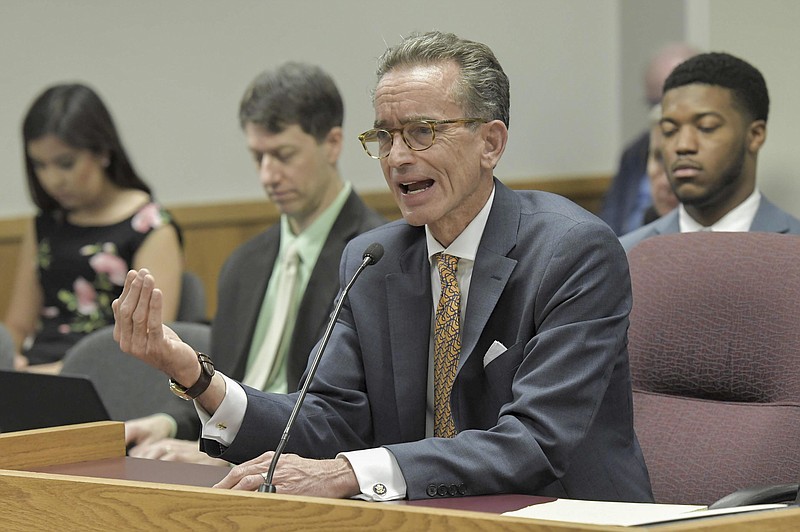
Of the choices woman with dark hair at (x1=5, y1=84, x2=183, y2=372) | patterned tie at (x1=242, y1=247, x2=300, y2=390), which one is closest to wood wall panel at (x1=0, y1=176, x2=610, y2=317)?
woman with dark hair at (x1=5, y1=84, x2=183, y2=372)

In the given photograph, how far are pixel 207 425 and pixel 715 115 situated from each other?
148 centimetres

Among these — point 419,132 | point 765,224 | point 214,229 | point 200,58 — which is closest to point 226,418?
point 419,132

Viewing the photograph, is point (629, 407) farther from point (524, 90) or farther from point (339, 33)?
point (524, 90)

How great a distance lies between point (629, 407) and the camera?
1981mm

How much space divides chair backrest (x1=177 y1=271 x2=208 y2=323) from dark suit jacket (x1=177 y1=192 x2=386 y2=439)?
0.62 metres

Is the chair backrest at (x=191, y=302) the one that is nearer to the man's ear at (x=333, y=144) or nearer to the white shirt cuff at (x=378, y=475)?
the man's ear at (x=333, y=144)

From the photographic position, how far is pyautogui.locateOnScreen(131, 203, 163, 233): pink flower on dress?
3.92 metres

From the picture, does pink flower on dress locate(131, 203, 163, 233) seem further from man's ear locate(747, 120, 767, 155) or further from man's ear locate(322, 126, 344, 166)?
man's ear locate(747, 120, 767, 155)

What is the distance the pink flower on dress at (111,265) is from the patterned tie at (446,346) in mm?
2109

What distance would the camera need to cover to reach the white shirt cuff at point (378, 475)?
65.3 inches

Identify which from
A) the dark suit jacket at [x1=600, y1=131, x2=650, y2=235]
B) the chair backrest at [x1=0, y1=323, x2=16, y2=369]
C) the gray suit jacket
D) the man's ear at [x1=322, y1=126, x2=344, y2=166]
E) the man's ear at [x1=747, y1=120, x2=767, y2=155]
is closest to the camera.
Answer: the gray suit jacket

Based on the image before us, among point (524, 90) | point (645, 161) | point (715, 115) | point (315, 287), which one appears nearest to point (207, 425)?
point (315, 287)

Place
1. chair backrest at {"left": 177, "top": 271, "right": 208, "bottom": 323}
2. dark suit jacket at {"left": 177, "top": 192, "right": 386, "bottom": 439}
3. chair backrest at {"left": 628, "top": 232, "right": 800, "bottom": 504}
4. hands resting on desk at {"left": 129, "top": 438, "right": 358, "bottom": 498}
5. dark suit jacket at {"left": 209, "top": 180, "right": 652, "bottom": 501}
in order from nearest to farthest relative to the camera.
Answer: hands resting on desk at {"left": 129, "top": 438, "right": 358, "bottom": 498}, dark suit jacket at {"left": 209, "top": 180, "right": 652, "bottom": 501}, chair backrest at {"left": 628, "top": 232, "right": 800, "bottom": 504}, dark suit jacket at {"left": 177, "top": 192, "right": 386, "bottom": 439}, chair backrest at {"left": 177, "top": 271, "right": 208, "bottom": 323}

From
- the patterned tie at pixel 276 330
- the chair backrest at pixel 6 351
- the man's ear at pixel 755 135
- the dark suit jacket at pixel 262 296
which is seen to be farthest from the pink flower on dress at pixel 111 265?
the man's ear at pixel 755 135
